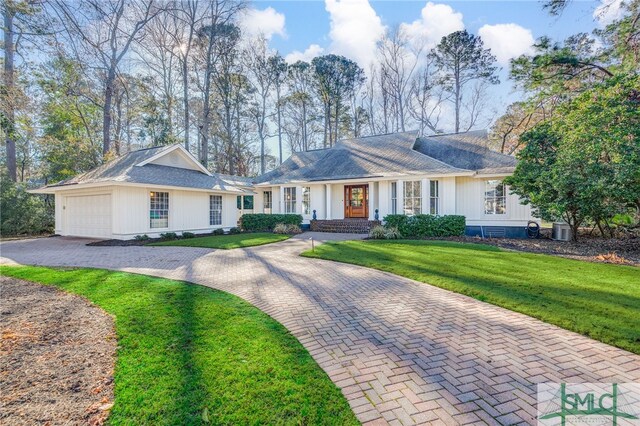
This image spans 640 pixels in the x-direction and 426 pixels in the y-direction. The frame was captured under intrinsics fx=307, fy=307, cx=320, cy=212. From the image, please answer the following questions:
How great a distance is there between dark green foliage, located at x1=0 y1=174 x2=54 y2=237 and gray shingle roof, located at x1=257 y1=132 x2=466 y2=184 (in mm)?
12219

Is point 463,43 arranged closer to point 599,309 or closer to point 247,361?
point 599,309

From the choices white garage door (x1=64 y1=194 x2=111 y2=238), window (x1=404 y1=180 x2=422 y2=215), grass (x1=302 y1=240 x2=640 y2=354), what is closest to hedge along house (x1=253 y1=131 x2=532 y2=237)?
window (x1=404 y1=180 x2=422 y2=215)

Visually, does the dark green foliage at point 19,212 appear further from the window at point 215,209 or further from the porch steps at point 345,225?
the porch steps at point 345,225

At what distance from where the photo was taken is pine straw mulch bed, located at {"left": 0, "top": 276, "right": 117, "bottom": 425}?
2410mm

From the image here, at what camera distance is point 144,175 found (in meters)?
14.1

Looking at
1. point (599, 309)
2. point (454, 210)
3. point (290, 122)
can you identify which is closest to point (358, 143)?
point (454, 210)

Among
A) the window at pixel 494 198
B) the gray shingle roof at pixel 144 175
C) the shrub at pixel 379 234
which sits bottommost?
the shrub at pixel 379 234

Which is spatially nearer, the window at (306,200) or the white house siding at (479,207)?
the white house siding at (479,207)

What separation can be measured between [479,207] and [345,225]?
22.0 ft

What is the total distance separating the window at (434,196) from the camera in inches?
600

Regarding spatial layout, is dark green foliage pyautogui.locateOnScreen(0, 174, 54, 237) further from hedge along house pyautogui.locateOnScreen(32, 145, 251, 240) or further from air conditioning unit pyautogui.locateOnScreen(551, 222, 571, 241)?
air conditioning unit pyautogui.locateOnScreen(551, 222, 571, 241)

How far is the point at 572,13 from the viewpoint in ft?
35.5

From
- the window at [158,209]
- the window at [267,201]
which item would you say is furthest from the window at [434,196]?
the window at [158,209]

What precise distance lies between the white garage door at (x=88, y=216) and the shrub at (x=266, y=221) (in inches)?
271
